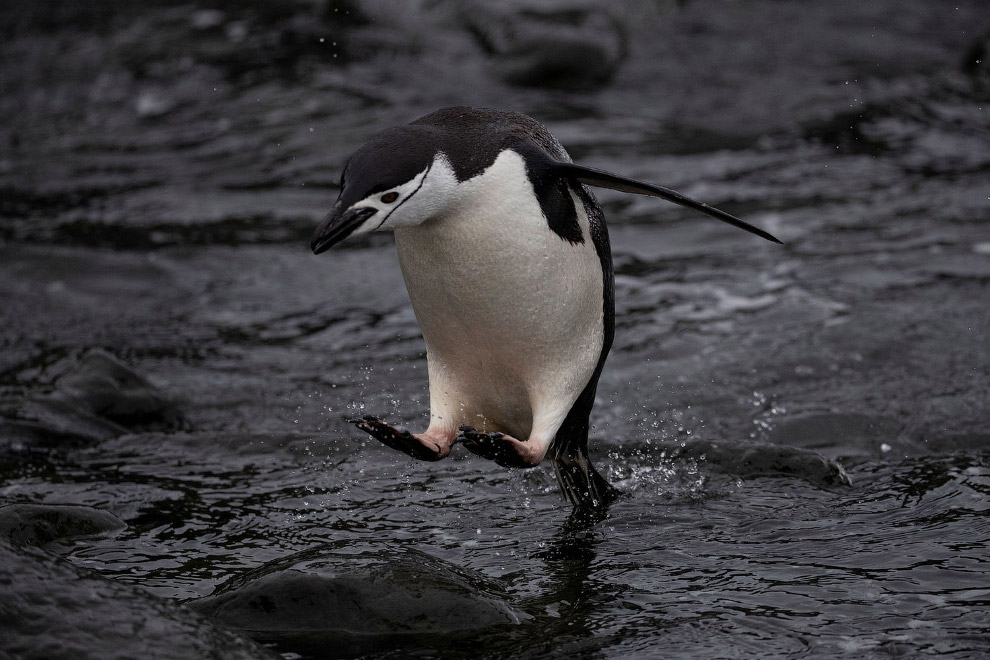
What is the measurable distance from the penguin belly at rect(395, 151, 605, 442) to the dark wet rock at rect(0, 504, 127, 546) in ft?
4.26

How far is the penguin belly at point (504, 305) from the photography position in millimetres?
3729

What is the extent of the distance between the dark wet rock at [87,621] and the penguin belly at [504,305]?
1.22m

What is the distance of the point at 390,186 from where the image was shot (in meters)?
3.42

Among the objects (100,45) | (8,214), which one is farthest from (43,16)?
(8,214)

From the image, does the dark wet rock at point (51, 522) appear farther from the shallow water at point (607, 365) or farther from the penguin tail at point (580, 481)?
the penguin tail at point (580, 481)

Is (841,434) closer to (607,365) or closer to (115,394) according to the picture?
(607,365)

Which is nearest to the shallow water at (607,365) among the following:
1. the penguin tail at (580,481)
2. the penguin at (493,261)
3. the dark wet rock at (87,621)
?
the dark wet rock at (87,621)

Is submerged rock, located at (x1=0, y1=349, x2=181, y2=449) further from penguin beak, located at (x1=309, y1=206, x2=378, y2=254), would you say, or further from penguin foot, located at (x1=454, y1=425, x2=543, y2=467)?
penguin beak, located at (x1=309, y1=206, x2=378, y2=254)

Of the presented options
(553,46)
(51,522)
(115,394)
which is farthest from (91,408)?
(553,46)

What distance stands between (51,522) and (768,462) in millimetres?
2719

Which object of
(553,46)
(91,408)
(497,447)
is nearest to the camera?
(497,447)

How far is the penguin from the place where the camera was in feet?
11.5

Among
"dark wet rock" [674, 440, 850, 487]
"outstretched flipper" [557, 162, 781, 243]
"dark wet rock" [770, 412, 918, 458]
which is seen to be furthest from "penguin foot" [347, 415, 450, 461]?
"dark wet rock" [770, 412, 918, 458]

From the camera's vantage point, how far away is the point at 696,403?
19.9 ft
